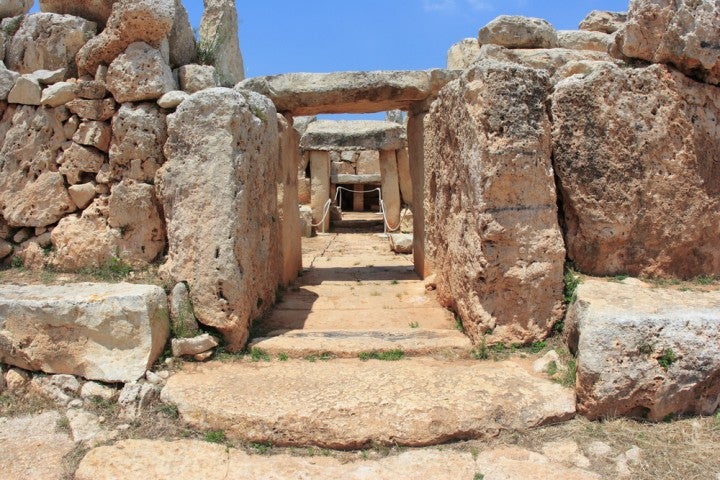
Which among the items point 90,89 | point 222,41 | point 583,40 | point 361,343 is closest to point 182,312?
point 361,343

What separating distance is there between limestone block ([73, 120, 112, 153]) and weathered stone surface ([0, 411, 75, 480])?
7.02 ft

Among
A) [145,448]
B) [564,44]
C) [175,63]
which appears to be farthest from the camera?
[564,44]

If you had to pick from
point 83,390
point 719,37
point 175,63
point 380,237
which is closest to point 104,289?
point 83,390

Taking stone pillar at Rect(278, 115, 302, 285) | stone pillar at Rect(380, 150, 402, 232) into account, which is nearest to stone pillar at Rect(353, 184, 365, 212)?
stone pillar at Rect(380, 150, 402, 232)

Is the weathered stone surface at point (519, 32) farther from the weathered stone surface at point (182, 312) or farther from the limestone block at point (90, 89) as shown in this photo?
the weathered stone surface at point (182, 312)

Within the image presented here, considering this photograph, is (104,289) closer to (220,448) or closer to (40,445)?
(40,445)

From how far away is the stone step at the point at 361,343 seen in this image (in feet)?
13.9

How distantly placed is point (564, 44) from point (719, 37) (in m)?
3.11

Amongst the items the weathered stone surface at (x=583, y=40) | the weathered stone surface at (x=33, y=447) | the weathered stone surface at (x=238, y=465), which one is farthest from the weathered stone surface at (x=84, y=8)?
the weathered stone surface at (x=583, y=40)

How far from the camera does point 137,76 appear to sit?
453 centimetres

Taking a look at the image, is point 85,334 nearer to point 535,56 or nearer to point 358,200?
point 535,56

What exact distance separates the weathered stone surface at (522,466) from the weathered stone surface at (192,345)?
6.64 ft

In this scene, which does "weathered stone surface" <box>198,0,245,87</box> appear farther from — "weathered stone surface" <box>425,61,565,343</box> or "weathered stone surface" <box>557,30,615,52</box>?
"weathered stone surface" <box>557,30,615,52</box>

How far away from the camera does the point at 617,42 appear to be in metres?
4.57
